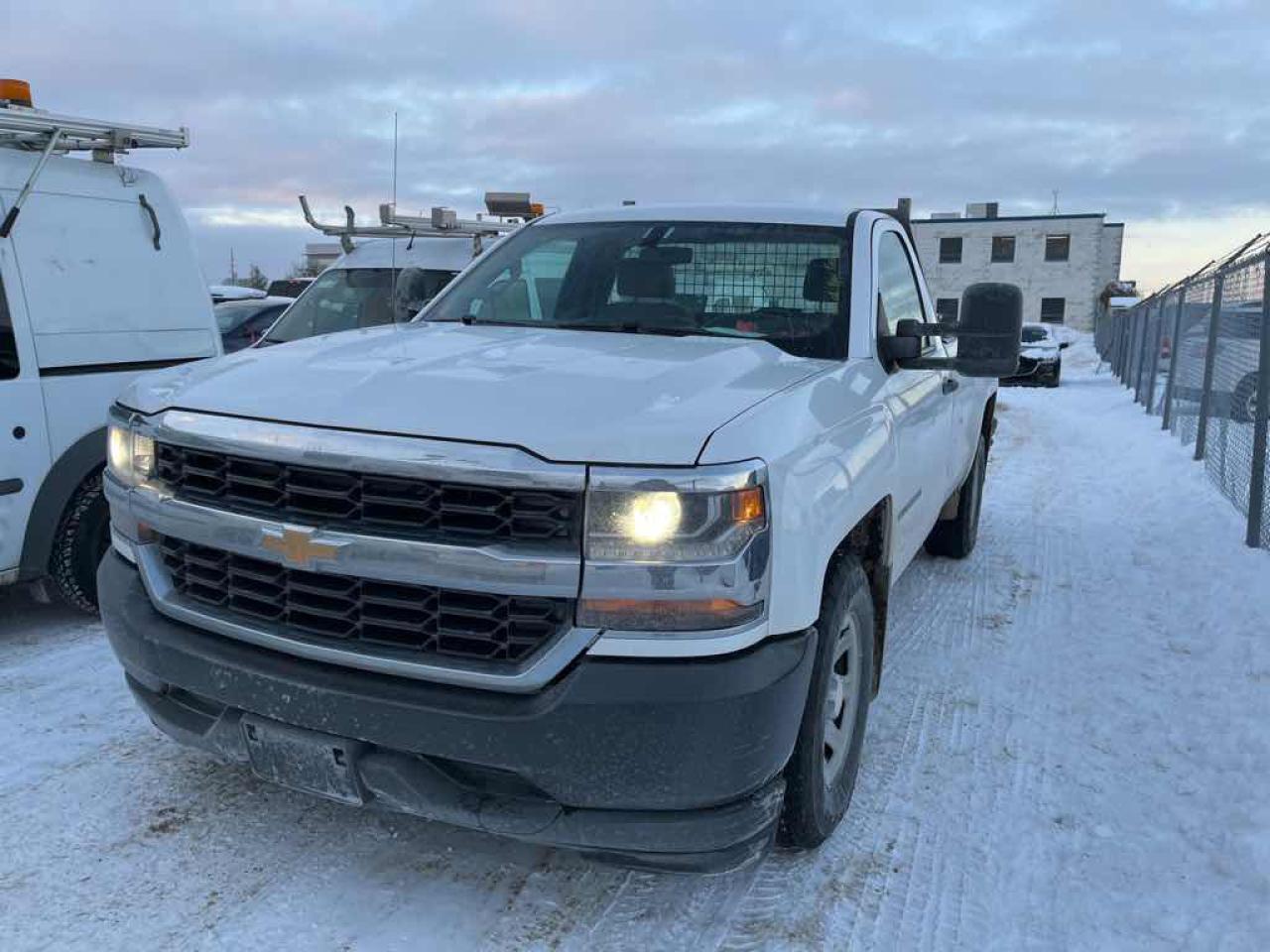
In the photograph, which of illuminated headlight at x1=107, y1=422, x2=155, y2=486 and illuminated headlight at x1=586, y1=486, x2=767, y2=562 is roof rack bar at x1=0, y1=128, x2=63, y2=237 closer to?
illuminated headlight at x1=107, y1=422, x2=155, y2=486

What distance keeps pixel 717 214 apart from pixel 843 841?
7.94ft

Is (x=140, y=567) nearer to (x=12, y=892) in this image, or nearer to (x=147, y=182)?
(x=12, y=892)

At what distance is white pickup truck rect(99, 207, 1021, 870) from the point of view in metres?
2.28

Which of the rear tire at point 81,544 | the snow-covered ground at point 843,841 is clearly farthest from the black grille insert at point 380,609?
the rear tire at point 81,544

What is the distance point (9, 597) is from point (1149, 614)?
5.88m

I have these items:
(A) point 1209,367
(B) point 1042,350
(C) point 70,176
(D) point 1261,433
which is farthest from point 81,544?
(B) point 1042,350

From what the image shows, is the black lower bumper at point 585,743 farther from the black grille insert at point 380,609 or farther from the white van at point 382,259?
the white van at point 382,259

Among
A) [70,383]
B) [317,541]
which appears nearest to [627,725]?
[317,541]

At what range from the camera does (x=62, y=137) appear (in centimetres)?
454

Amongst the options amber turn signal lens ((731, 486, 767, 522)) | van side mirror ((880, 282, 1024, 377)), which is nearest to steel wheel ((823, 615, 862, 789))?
amber turn signal lens ((731, 486, 767, 522))

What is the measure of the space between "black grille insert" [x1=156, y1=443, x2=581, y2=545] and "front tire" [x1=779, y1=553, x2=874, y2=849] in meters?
0.82

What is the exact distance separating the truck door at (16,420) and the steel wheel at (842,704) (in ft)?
11.4

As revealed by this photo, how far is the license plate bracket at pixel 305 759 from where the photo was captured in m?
2.48

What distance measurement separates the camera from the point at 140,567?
9.30 feet
